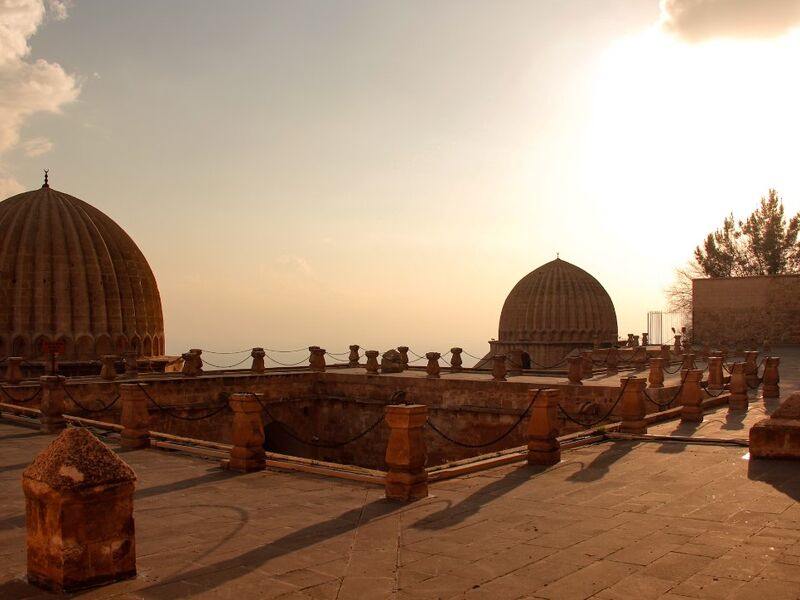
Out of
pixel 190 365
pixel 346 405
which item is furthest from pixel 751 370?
pixel 190 365

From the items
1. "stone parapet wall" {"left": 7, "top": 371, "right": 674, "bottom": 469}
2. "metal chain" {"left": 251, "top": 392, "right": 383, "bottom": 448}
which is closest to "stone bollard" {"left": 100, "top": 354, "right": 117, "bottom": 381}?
"stone parapet wall" {"left": 7, "top": 371, "right": 674, "bottom": 469}

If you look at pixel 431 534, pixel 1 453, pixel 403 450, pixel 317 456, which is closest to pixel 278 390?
pixel 317 456

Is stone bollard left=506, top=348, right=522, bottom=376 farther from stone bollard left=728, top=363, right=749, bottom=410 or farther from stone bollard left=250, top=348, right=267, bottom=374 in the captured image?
stone bollard left=728, top=363, right=749, bottom=410

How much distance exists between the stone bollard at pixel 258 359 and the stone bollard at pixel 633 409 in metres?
13.1

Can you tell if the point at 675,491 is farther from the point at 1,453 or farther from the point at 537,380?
the point at 537,380

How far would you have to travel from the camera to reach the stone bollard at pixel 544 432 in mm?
10492

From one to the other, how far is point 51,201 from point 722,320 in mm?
32618

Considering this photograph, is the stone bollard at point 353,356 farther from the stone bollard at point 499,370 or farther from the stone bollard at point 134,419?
the stone bollard at point 134,419

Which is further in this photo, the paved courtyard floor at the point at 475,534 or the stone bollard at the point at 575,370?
the stone bollard at the point at 575,370

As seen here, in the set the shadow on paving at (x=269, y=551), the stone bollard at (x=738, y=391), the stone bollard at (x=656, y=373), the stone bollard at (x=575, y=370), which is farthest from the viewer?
the stone bollard at (x=575, y=370)

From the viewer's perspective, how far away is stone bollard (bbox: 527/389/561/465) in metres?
10.5

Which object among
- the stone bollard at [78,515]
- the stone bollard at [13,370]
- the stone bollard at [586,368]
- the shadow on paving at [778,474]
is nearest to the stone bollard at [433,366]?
the stone bollard at [586,368]

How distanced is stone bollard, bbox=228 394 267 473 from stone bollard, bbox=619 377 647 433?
21.0ft

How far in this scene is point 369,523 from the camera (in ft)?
24.0
